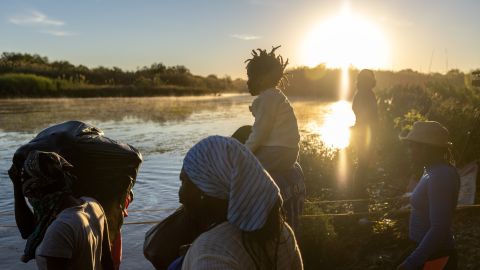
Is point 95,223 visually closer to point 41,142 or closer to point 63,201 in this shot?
point 63,201

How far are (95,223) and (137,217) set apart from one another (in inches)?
242

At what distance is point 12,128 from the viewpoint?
21188 millimetres

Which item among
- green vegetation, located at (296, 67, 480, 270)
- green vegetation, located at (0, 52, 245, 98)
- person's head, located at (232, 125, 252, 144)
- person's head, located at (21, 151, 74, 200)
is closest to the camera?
person's head, located at (21, 151, 74, 200)

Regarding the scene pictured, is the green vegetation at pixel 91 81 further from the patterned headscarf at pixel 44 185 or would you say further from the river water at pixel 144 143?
the patterned headscarf at pixel 44 185

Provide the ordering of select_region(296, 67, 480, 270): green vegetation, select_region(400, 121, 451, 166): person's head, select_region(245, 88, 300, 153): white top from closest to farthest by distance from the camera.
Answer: select_region(400, 121, 451, 166): person's head
select_region(245, 88, 300, 153): white top
select_region(296, 67, 480, 270): green vegetation

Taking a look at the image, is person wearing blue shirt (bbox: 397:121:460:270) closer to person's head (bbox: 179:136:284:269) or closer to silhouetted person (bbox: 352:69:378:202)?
person's head (bbox: 179:136:284:269)

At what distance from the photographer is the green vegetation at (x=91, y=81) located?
44656 millimetres

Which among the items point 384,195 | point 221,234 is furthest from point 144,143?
point 221,234

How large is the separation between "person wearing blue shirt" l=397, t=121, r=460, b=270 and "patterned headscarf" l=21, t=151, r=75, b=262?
210 cm

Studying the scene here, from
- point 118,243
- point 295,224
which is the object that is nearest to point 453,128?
point 295,224

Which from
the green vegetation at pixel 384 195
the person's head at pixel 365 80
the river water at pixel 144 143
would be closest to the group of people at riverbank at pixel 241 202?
the green vegetation at pixel 384 195

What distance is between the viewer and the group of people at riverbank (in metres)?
2.12

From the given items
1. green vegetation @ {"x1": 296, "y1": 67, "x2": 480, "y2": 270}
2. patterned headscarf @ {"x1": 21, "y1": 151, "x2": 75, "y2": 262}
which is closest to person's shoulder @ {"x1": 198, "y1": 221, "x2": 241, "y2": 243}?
patterned headscarf @ {"x1": 21, "y1": 151, "x2": 75, "y2": 262}

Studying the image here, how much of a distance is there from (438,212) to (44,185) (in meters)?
2.27
